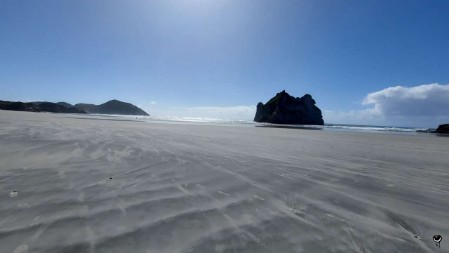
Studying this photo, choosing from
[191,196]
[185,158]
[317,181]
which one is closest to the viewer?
[191,196]

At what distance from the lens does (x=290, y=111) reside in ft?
412

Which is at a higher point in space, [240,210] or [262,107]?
[262,107]

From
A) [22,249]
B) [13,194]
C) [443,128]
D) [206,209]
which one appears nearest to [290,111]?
[443,128]

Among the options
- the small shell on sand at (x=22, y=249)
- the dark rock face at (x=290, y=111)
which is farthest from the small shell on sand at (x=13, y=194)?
the dark rock face at (x=290, y=111)

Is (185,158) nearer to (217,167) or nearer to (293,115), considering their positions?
(217,167)

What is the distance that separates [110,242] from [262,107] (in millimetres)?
149580

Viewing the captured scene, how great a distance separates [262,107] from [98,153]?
145 m

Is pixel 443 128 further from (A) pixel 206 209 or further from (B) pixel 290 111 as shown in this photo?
(B) pixel 290 111

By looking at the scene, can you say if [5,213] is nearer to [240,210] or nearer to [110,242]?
[110,242]

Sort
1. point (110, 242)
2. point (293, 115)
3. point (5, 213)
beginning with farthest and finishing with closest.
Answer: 1. point (293, 115)
2. point (5, 213)
3. point (110, 242)

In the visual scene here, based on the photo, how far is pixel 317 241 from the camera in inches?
106

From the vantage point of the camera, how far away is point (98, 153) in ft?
25.0

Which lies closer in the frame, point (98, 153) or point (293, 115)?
point (98, 153)

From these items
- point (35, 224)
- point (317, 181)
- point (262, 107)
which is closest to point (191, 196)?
point (35, 224)
